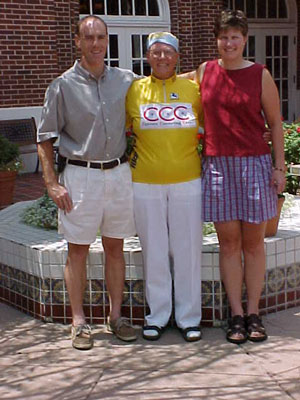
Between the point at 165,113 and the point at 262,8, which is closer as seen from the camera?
the point at 165,113

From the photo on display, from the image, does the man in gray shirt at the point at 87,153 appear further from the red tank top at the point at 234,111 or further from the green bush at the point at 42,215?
the green bush at the point at 42,215

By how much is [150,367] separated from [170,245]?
744 millimetres

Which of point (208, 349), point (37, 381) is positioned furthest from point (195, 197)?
point (37, 381)

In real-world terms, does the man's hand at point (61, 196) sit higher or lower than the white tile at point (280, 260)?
higher

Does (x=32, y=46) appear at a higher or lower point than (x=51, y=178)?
higher

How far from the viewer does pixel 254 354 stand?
3.65 m

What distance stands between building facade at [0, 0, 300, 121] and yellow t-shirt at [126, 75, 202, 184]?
21.9ft

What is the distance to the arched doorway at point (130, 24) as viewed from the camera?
11.6 meters

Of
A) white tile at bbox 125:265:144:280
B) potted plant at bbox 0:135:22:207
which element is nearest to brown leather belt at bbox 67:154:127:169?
white tile at bbox 125:265:144:280

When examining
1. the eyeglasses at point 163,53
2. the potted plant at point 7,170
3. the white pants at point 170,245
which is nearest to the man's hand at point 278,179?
the white pants at point 170,245

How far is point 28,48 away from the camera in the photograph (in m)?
10.0

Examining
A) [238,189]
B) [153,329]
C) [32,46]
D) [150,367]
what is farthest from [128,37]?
[150,367]

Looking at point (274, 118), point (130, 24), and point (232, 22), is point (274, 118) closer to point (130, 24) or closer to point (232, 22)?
point (232, 22)

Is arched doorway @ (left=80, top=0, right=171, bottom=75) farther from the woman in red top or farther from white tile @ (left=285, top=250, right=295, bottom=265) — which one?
the woman in red top
